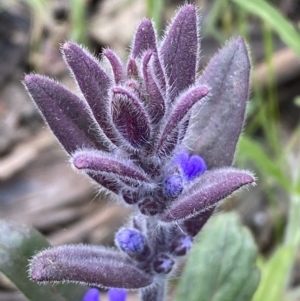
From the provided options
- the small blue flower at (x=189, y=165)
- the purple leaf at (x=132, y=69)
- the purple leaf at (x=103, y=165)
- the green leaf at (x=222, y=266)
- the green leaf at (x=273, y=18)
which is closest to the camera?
the purple leaf at (x=103, y=165)

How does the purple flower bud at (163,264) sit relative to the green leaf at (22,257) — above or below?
above

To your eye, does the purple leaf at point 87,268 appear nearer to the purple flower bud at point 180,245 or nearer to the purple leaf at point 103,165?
the purple flower bud at point 180,245

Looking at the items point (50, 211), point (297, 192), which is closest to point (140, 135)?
point (297, 192)

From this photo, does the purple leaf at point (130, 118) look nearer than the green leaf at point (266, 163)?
Yes

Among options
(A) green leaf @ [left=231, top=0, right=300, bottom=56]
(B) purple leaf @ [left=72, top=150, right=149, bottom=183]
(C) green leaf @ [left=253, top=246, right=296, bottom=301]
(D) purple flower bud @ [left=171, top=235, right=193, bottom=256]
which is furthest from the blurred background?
(B) purple leaf @ [left=72, top=150, right=149, bottom=183]

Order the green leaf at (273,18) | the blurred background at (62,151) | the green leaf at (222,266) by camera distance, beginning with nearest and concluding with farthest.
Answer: the green leaf at (222,266) < the green leaf at (273,18) < the blurred background at (62,151)

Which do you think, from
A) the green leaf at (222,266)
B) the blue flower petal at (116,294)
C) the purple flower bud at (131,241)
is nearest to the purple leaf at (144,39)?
the purple flower bud at (131,241)

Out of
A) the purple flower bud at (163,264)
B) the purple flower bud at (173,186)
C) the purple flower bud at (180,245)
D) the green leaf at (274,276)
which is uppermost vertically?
the purple flower bud at (173,186)

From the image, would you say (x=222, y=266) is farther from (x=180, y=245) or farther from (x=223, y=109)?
(x=223, y=109)

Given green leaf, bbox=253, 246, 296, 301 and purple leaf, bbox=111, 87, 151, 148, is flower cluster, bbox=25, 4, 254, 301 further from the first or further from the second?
green leaf, bbox=253, 246, 296, 301
